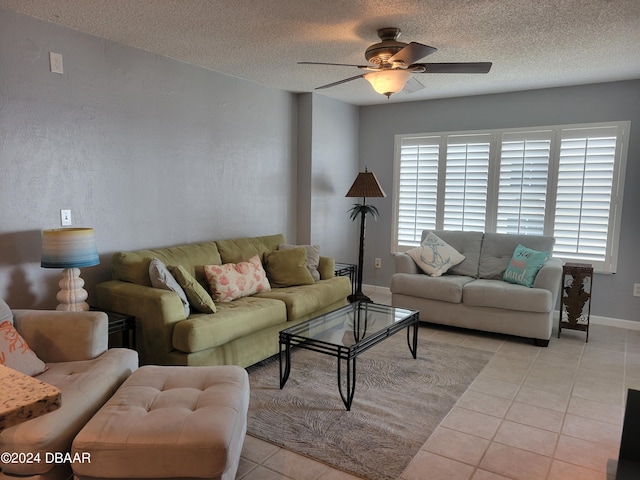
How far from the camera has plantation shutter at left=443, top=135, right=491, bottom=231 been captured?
514cm

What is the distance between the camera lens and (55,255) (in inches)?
109

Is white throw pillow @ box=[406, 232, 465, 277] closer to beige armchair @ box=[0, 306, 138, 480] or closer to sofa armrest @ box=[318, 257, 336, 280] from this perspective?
sofa armrest @ box=[318, 257, 336, 280]

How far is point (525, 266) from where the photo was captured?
4305 millimetres

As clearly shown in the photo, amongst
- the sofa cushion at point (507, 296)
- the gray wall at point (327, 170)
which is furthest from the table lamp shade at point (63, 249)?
the sofa cushion at point (507, 296)

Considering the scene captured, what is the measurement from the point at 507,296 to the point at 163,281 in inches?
113

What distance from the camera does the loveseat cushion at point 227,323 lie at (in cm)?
289

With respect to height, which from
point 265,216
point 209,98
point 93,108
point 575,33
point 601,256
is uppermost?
point 575,33

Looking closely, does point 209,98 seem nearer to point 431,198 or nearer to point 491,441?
point 431,198

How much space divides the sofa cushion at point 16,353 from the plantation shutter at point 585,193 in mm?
4573

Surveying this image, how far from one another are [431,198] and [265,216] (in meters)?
2.00

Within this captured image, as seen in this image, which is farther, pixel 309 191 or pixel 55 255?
pixel 309 191

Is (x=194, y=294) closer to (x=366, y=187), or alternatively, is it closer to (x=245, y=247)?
(x=245, y=247)

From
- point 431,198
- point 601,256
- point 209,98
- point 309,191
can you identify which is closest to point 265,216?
point 309,191

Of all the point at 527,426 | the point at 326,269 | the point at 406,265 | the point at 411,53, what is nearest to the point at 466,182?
the point at 406,265
